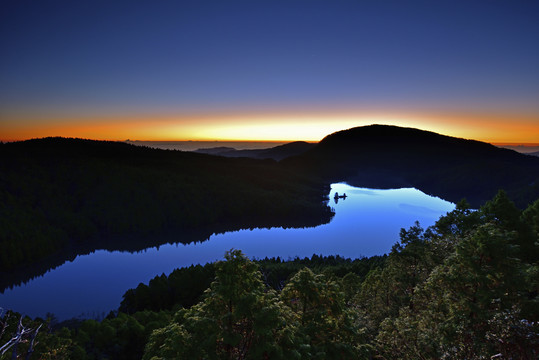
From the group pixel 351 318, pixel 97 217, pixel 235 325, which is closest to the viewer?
A: pixel 235 325

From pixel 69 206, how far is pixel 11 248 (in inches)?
2936

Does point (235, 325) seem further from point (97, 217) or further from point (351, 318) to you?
point (97, 217)

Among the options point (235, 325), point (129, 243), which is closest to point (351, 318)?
point (235, 325)

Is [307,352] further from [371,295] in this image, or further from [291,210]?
[291,210]

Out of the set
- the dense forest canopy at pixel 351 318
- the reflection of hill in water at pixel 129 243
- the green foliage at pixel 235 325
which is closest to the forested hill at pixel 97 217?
the reflection of hill in water at pixel 129 243

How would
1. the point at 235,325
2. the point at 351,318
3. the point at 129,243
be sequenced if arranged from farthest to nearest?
1. the point at 129,243
2. the point at 351,318
3. the point at 235,325

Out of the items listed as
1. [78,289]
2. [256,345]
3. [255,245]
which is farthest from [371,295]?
[255,245]

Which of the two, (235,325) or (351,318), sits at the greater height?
(235,325)

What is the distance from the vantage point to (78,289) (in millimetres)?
90562

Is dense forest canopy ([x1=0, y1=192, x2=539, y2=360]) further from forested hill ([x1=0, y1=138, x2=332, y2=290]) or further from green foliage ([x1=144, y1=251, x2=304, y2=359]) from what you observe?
forested hill ([x1=0, y1=138, x2=332, y2=290])

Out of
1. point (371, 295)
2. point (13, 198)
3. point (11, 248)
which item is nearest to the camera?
point (371, 295)

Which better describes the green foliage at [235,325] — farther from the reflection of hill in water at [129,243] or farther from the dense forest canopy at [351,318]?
the reflection of hill in water at [129,243]

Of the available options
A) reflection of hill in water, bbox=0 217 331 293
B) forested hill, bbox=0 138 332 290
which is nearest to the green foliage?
reflection of hill in water, bbox=0 217 331 293

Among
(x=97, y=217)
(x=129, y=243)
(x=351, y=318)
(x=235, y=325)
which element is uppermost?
(x=235, y=325)
